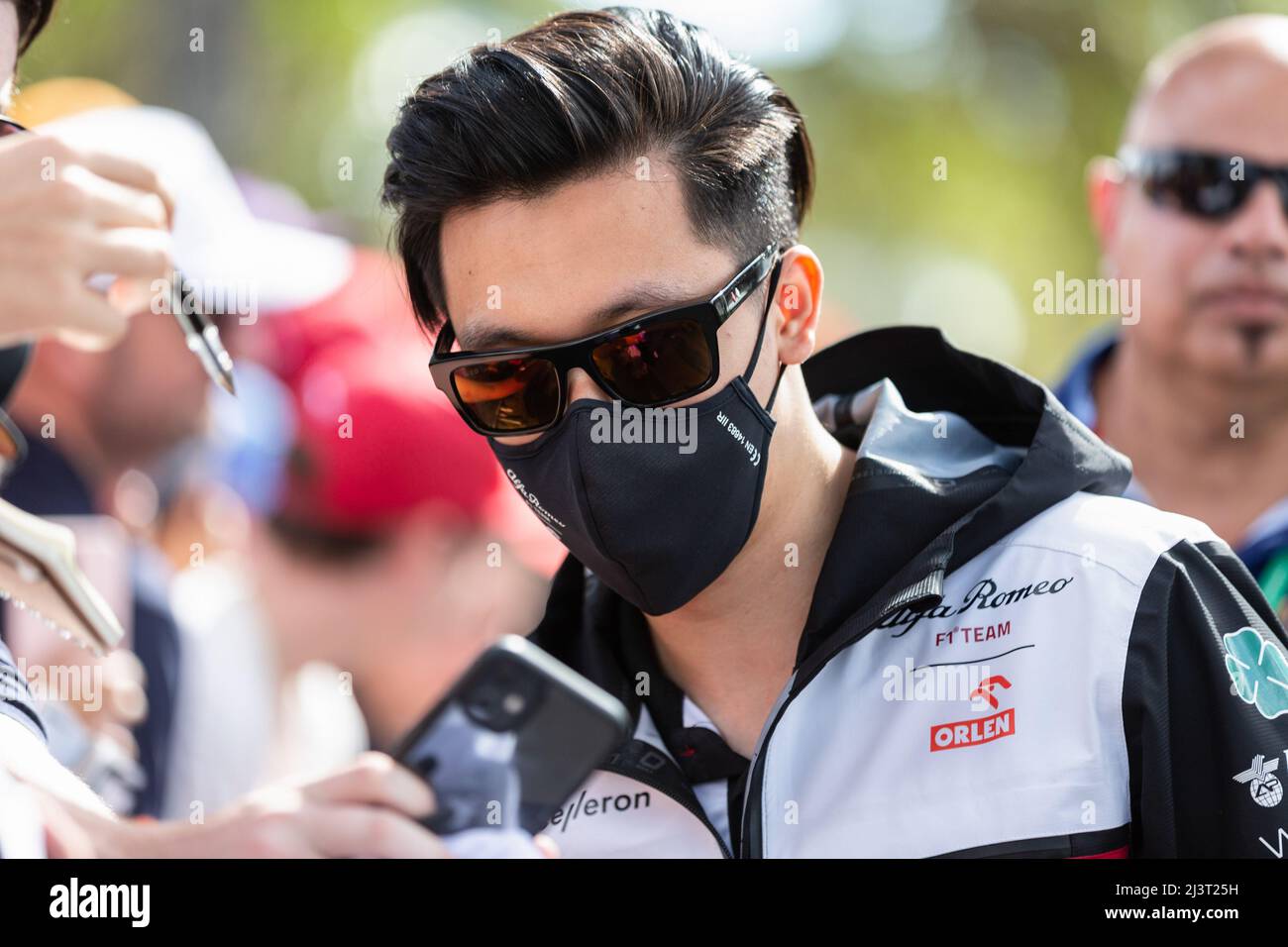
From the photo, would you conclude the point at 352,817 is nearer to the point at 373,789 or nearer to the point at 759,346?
the point at 373,789

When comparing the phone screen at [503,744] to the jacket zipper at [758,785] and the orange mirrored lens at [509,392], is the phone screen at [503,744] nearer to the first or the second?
the jacket zipper at [758,785]

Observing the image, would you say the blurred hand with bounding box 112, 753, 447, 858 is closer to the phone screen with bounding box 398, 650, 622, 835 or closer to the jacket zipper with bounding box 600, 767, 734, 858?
the phone screen with bounding box 398, 650, 622, 835

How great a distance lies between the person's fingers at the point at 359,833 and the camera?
4.66 ft

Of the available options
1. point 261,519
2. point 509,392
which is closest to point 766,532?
point 509,392

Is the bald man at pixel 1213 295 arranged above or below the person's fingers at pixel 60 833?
above

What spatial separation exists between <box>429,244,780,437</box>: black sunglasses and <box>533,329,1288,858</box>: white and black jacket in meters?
0.38

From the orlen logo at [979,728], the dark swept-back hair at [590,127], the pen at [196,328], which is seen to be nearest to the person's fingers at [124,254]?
the pen at [196,328]

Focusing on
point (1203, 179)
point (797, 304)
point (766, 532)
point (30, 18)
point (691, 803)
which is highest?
point (1203, 179)

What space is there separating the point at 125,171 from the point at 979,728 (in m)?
1.48

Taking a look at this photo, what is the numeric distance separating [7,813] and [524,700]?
0.66 meters

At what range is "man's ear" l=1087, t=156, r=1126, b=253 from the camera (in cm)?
455

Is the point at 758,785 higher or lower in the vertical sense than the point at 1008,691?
lower

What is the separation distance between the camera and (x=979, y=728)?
87.1 inches

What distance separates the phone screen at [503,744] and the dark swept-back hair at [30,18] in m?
1.43
